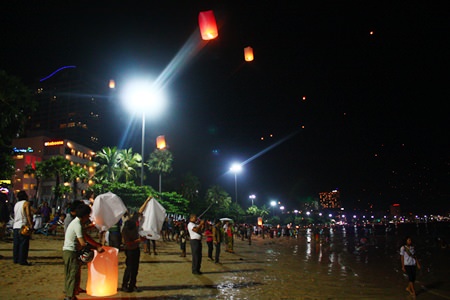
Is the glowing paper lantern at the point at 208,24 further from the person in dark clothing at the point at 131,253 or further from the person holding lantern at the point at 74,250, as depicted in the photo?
the person holding lantern at the point at 74,250

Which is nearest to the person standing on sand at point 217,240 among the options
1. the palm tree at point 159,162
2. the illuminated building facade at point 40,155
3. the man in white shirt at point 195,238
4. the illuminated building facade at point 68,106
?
the man in white shirt at point 195,238

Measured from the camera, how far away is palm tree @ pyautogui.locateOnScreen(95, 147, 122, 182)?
44.7 meters

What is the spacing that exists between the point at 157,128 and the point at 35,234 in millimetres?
52167

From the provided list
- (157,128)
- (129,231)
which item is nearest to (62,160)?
(157,128)

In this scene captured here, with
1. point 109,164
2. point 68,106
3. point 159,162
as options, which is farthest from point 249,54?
point 68,106

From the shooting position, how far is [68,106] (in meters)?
132

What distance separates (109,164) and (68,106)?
3915 inches

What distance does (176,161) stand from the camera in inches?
2768

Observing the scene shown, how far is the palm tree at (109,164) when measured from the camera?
44.7m

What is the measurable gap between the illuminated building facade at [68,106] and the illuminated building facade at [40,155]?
27562 mm

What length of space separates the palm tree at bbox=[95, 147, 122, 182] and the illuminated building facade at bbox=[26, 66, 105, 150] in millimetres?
82342

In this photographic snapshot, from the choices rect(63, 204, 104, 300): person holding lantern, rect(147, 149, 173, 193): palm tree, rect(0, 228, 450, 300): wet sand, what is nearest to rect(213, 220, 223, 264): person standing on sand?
rect(0, 228, 450, 300): wet sand

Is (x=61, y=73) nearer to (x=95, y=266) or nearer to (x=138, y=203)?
(x=138, y=203)

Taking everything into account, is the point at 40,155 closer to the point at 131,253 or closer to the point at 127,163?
the point at 127,163
